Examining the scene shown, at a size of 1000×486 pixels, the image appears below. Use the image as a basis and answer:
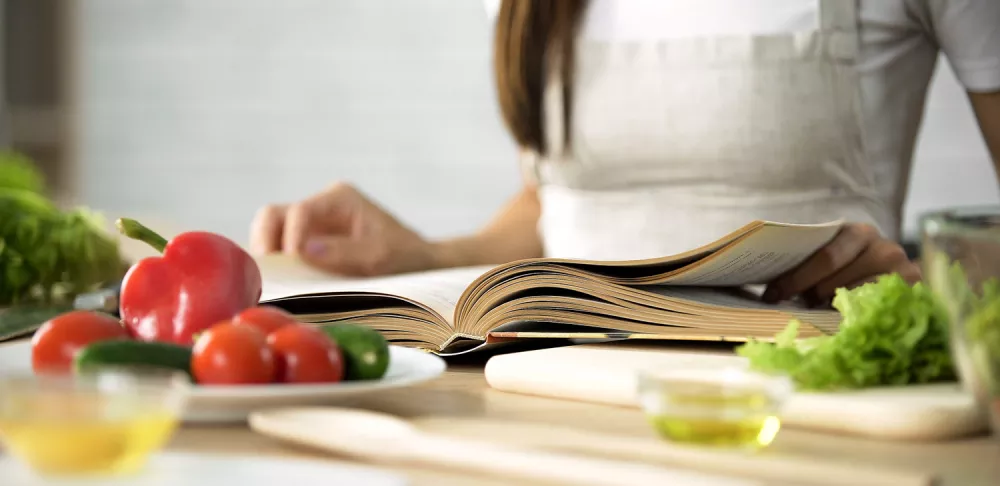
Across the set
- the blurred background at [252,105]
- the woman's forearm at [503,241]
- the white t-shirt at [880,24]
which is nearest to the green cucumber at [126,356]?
the woman's forearm at [503,241]

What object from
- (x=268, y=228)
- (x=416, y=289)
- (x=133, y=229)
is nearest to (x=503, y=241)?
(x=268, y=228)

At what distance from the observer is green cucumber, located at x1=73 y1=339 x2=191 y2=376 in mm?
602

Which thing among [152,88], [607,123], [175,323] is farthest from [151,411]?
[152,88]

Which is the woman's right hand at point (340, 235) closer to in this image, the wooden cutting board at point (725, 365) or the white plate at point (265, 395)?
the wooden cutting board at point (725, 365)

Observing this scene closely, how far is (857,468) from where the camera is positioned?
48 cm

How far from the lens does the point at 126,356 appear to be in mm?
603

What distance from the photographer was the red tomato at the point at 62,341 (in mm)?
660

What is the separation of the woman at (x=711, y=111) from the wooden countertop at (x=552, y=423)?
2.19ft

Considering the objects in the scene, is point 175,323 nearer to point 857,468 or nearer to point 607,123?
point 857,468

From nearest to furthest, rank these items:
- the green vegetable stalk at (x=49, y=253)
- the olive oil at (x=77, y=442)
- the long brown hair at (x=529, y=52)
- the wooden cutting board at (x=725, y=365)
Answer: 1. the olive oil at (x=77, y=442)
2. the wooden cutting board at (x=725, y=365)
3. the green vegetable stalk at (x=49, y=253)
4. the long brown hair at (x=529, y=52)

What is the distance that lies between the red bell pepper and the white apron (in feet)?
2.57

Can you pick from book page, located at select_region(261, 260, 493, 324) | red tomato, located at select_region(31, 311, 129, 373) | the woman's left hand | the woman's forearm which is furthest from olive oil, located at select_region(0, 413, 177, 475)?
the woman's forearm

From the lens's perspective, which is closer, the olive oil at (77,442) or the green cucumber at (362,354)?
the olive oil at (77,442)

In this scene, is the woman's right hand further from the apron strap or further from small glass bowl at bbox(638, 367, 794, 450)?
small glass bowl at bbox(638, 367, 794, 450)
